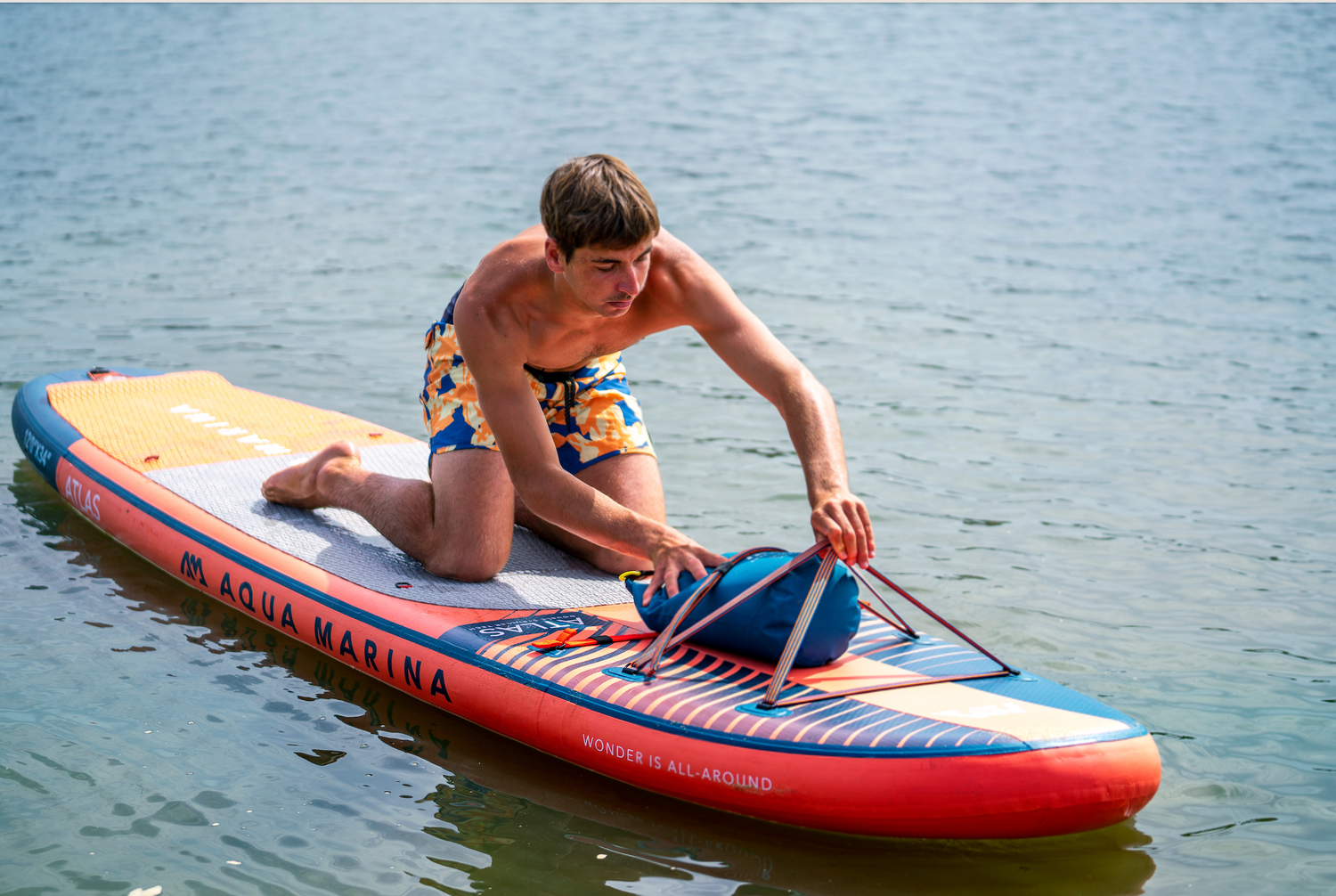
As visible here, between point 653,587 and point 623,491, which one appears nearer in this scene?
point 653,587

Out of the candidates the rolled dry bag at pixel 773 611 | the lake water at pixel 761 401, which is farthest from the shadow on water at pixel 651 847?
the rolled dry bag at pixel 773 611

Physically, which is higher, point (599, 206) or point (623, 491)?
point (599, 206)

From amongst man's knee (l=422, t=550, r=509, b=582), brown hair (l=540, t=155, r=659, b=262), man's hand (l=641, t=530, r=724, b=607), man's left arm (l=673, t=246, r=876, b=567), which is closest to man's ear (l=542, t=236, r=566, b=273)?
brown hair (l=540, t=155, r=659, b=262)

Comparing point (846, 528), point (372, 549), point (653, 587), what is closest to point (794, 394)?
point (846, 528)

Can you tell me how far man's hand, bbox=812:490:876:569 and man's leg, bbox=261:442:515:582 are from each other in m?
1.35

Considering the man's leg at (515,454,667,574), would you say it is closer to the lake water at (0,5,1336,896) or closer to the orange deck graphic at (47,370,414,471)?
the lake water at (0,5,1336,896)

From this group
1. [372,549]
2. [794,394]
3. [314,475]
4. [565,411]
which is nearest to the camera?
[794,394]

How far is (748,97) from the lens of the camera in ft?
71.8

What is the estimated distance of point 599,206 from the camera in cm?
332

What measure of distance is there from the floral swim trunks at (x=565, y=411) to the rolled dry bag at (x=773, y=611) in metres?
0.93

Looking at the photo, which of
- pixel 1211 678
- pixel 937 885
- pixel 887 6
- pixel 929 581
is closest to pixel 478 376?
pixel 937 885

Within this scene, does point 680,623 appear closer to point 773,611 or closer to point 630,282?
point 773,611

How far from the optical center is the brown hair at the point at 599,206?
332 centimetres

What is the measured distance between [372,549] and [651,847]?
5.96 feet
